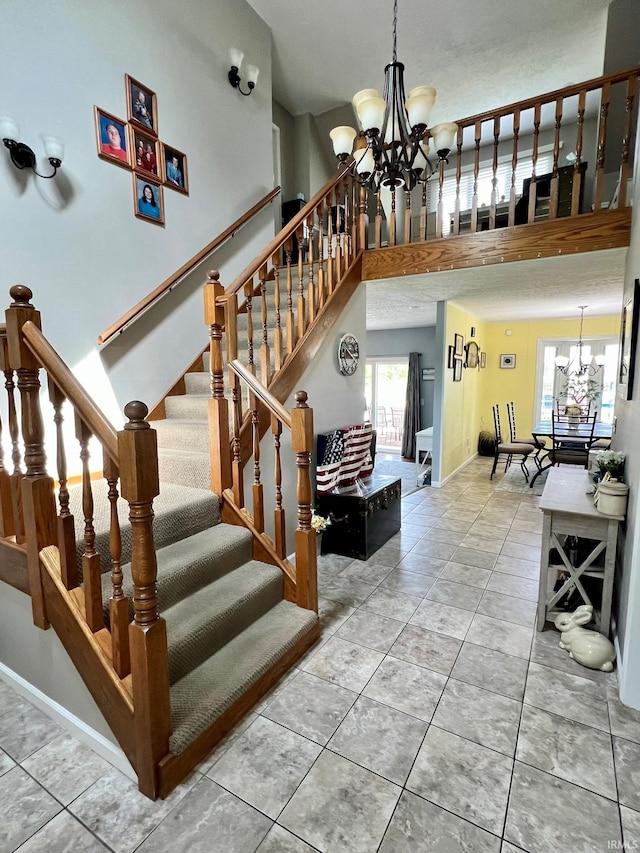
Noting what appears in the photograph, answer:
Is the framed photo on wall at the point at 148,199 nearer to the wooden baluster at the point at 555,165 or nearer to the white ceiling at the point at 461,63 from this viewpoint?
the white ceiling at the point at 461,63

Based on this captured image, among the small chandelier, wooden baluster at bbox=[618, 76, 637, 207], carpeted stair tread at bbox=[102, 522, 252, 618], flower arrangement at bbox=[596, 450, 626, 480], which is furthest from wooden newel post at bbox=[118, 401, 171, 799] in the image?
the small chandelier

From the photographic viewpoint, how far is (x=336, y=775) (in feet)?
4.89

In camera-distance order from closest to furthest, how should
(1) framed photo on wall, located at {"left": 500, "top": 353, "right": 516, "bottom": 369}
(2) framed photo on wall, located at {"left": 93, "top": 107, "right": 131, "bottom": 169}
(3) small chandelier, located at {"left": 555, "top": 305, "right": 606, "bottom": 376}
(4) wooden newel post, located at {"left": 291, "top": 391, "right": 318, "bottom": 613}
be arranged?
(4) wooden newel post, located at {"left": 291, "top": 391, "right": 318, "bottom": 613}
(2) framed photo on wall, located at {"left": 93, "top": 107, "right": 131, "bottom": 169}
(3) small chandelier, located at {"left": 555, "top": 305, "right": 606, "bottom": 376}
(1) framed photo on wall, located at {"left": 500, "top": 353, "right": 516, "bottom": 369}

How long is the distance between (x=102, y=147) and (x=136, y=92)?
587 millimetres

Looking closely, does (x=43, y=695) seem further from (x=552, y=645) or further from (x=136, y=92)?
(x=136, y=92)

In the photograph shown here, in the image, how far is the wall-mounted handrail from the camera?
109 inches

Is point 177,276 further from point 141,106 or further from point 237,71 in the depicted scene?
point 237,71

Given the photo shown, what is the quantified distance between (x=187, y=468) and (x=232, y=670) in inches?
49.4

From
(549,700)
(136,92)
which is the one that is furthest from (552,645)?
(136,92)

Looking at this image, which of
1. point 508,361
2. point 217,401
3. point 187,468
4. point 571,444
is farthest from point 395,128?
point 508,361

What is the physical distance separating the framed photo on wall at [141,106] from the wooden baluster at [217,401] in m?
1.54

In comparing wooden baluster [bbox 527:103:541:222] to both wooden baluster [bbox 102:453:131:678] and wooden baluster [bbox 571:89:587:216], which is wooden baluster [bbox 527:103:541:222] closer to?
wooden baluster [bbox 571:89:587:216]

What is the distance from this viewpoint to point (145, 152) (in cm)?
306

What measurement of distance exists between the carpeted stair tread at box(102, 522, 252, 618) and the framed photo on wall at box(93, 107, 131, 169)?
8.46 feet
